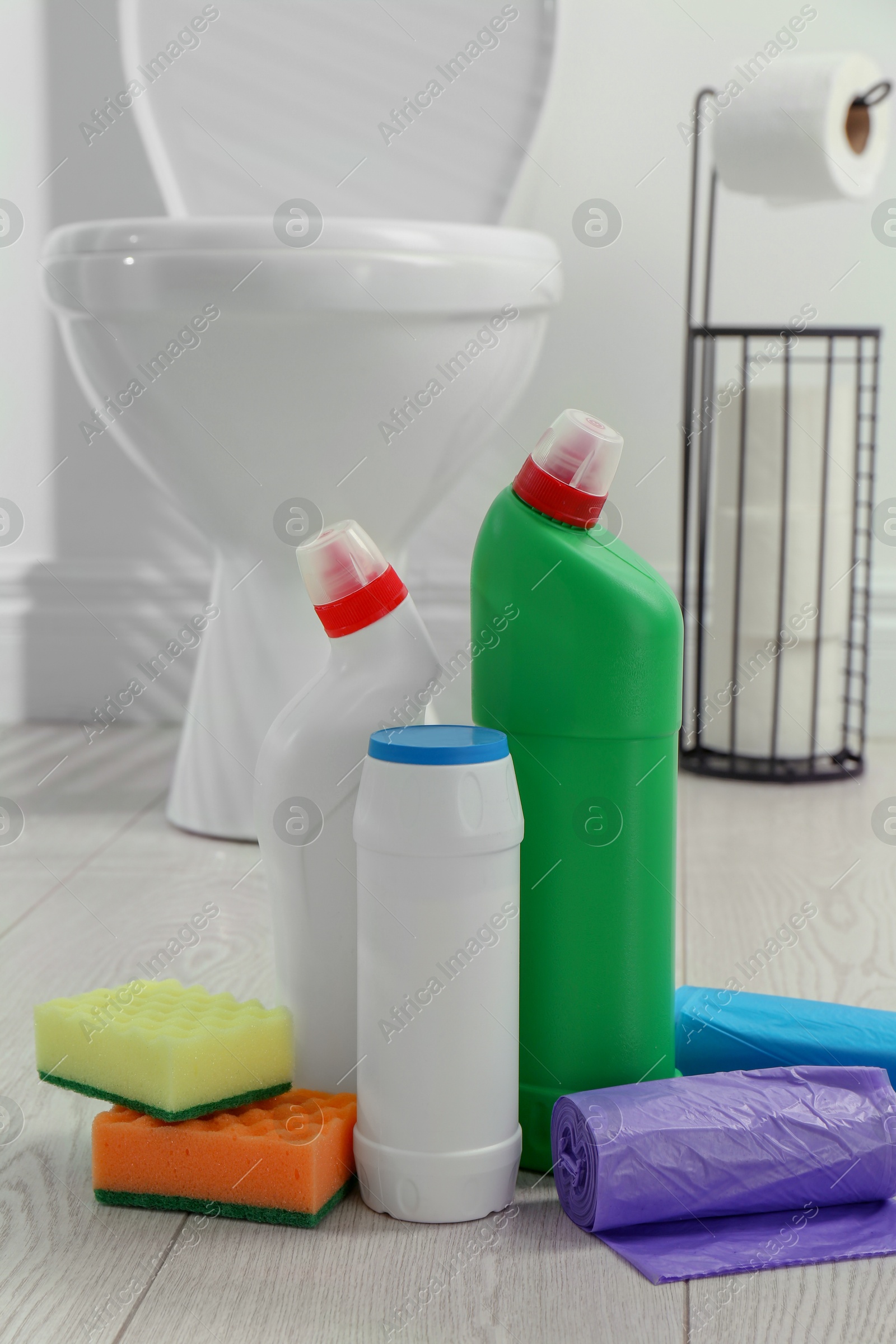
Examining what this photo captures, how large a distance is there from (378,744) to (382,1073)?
0.46 feet

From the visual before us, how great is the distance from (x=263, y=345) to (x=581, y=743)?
558 mm

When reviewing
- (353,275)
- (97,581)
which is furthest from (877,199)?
(97,581)

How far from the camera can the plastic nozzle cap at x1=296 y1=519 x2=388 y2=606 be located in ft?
2.06

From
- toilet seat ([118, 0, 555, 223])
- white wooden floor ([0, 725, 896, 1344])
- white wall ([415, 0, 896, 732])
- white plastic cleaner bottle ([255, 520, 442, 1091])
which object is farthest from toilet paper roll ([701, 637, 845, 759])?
white plastic cleaner bottle ([255, 520, 442, 1091])

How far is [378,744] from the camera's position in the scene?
58 centimetres

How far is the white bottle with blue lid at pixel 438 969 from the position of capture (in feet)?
1.85

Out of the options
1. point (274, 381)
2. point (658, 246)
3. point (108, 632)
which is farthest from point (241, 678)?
point (658, 246)

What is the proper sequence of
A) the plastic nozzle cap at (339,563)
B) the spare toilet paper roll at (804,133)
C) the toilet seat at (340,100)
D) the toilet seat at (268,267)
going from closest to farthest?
the plastic nozzle cap at (339,563), the toilet seat at (268,267), the spare toilet paper roll at (804,133), the toilet seat at (340,100)

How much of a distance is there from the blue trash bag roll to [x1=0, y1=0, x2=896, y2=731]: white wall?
1.00 meters

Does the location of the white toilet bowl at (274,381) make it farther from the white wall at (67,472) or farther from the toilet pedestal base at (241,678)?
the white wall at (67,472)

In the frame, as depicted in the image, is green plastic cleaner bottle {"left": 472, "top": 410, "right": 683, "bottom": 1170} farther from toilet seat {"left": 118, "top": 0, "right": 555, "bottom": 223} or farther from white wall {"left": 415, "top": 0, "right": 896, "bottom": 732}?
white wall {"left": 415, "top": 0, "right": 896, "bottom": 732}

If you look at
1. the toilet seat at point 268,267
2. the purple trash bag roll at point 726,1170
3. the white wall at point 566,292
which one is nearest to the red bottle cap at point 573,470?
the purple trash bag roll at point 726,1170

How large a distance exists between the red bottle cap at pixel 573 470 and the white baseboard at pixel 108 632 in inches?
40.8

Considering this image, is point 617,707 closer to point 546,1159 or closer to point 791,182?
point 546,1159
